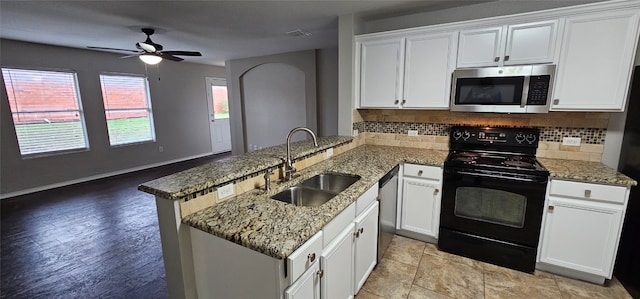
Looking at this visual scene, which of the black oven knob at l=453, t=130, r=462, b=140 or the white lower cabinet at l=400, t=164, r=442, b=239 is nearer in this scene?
the white lower cabinet at l=400, t=164, r=442, b=239

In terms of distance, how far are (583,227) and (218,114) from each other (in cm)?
763

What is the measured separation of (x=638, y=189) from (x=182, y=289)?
3.01 m

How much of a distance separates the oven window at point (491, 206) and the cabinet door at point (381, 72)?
3.77ft

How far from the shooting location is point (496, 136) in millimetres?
2592

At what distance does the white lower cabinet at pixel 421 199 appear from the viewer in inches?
97.1

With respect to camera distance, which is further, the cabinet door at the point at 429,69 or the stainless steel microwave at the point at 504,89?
the cabinet door at the point at 429,69

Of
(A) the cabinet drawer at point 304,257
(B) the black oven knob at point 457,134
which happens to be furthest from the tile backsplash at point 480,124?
(A) the cabinet drawer at point 304,257

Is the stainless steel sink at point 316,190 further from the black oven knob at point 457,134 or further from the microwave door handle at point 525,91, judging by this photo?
the microwave door handle at point 525,91

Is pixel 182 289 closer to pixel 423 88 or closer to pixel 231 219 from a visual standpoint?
pixel 231 219

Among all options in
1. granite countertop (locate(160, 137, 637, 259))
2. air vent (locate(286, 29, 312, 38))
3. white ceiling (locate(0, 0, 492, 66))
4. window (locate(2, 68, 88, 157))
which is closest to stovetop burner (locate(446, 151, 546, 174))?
granite countertop (locate(160, 137, 637, 259))

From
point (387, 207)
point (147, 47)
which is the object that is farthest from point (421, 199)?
point (147, 47)

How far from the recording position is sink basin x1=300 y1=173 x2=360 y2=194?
2094 millimetres

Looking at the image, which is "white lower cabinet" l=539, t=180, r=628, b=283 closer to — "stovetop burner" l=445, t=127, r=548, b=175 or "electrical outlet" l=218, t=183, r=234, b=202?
"stovetop burner" l=445, t=127, r=548, b=175

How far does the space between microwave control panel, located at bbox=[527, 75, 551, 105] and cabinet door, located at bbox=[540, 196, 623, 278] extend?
0.80m
